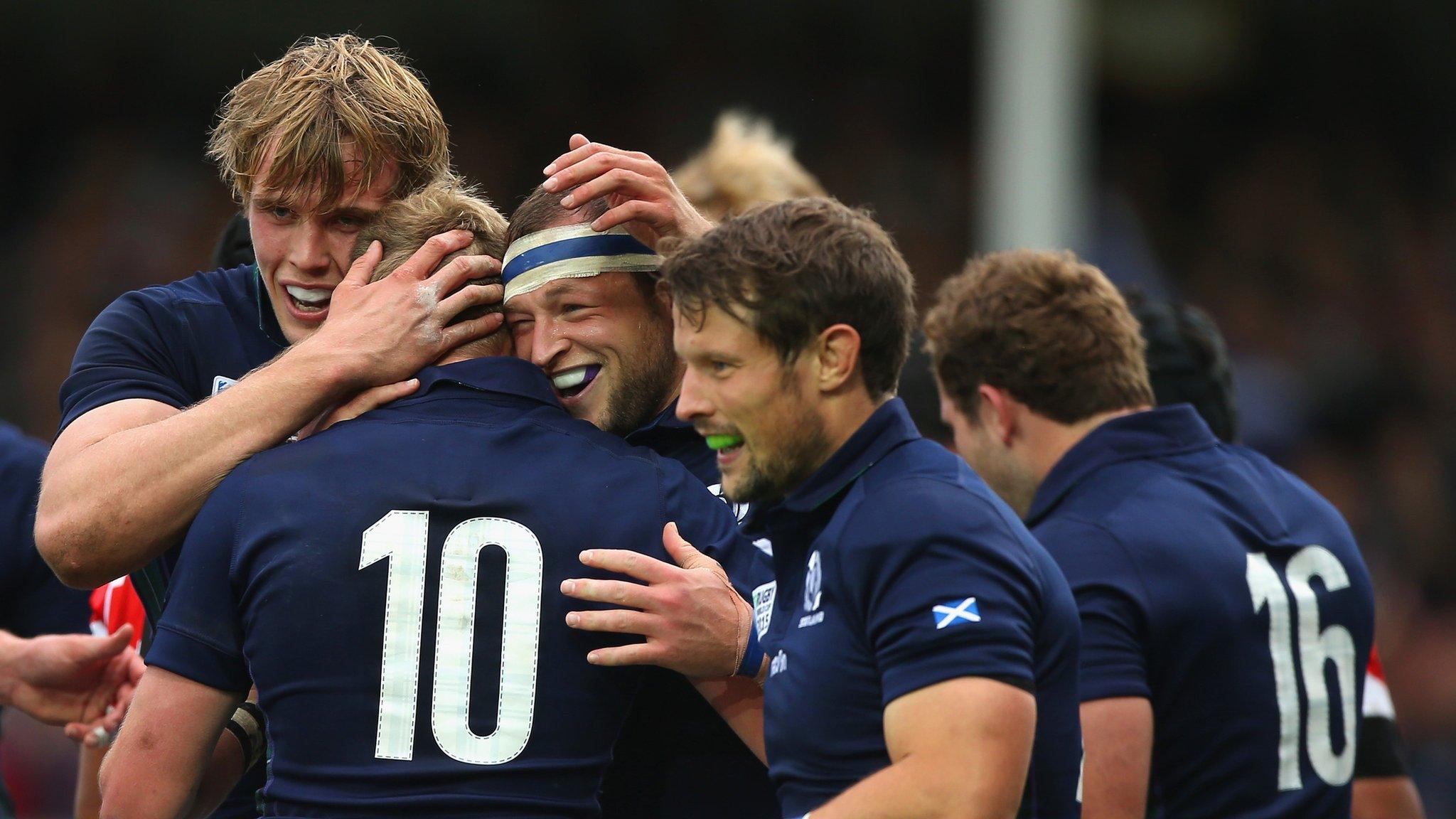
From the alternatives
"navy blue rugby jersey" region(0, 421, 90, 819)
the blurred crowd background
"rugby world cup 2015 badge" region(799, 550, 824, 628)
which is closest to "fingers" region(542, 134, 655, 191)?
"rugby world cup 2015 badge" region(799, 550, 824, 628)

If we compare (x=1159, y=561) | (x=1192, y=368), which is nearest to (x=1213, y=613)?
(x=1159, y=561)

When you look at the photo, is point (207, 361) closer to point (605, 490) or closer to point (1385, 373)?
point (605, 490)

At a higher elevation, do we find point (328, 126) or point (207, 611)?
point (328, 126)

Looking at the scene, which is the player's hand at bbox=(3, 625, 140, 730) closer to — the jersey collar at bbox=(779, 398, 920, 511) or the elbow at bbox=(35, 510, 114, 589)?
the elbow at bbox=(35, 510, 114, 589)

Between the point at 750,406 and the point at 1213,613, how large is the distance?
153 cm

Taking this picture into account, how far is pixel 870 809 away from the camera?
7.51 feet

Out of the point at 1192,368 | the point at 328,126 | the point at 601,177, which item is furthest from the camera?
the point at 1192,368

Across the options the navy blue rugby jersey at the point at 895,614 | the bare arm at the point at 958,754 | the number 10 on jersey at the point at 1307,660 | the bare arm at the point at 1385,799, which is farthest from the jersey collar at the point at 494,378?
the bare arm at the point at 1385,799

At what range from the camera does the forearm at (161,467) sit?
2742 mm

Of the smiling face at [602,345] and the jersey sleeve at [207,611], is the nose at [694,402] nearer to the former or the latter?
the smiling face at [602,345]

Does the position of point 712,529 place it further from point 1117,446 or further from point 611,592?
point 1117,446

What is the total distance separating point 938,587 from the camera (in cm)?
232

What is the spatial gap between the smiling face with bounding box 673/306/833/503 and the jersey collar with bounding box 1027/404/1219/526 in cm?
137

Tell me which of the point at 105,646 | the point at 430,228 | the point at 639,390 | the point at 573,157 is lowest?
the point at 105,646
